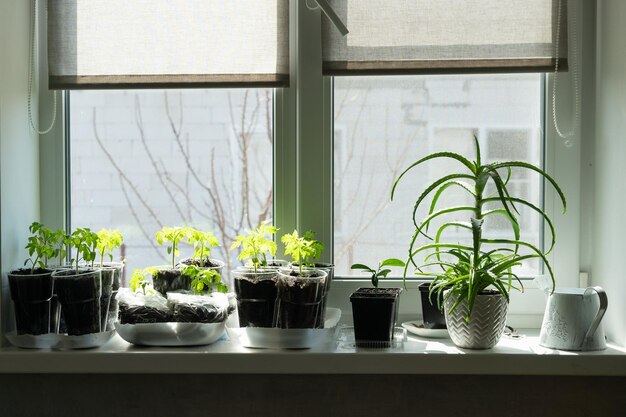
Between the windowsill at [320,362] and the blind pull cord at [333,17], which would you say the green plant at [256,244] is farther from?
the blind pull cord at [333,17]

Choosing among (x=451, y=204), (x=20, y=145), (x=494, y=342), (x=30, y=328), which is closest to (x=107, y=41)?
(x=20, y=145)

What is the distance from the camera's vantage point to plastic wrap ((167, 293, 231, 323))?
178cm

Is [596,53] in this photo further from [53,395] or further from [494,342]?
[53,395]

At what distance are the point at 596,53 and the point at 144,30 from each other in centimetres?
123

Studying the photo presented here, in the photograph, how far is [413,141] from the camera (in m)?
2.05

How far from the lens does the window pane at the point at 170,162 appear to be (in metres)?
2.08

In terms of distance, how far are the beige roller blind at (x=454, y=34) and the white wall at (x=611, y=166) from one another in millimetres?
111

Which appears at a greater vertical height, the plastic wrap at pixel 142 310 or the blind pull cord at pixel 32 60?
the blind pull cord at pixel 32 60

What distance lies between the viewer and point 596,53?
78.1 inches

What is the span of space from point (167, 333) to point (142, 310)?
0.27ft

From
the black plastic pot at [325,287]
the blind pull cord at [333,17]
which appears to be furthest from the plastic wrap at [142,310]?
the blind pull cord at [333,17]

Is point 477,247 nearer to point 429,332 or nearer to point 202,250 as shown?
point 429,332

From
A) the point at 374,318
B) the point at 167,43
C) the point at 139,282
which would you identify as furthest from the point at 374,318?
the point at 167,43

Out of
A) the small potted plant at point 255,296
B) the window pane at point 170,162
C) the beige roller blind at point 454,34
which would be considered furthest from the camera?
the window pane at point 170,162
